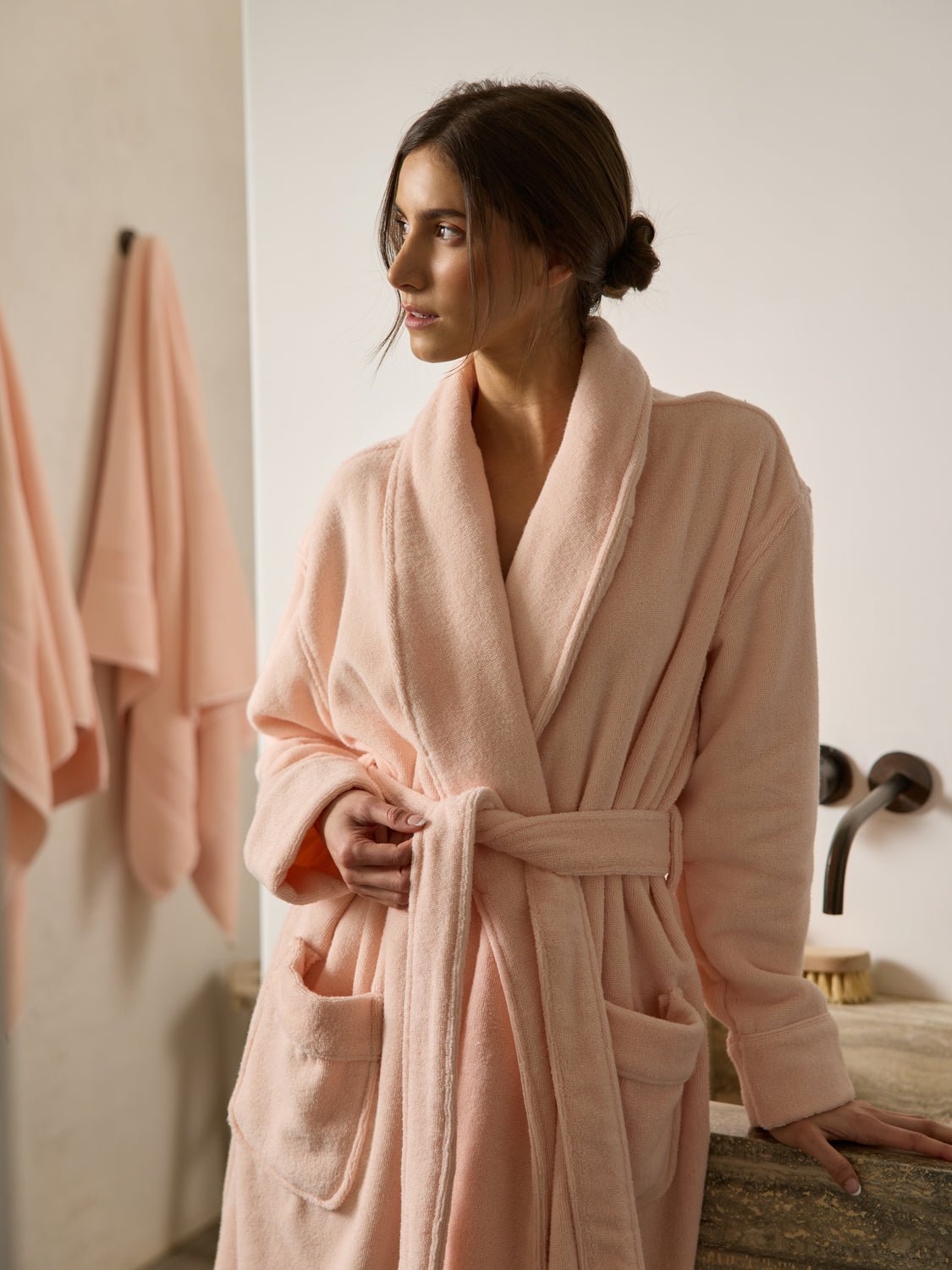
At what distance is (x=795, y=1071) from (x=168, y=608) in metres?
0.80

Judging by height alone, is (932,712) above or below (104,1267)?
above

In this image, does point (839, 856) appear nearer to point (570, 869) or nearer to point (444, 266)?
point (570, 869)

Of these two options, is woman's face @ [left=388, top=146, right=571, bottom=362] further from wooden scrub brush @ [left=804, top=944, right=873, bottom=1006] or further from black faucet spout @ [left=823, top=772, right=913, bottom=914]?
wooden scrub brush @ [left=804, top=944, right=873, bottom=1006]

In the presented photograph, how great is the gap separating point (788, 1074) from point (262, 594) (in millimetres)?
657

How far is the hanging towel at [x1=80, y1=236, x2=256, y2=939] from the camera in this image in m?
1.13

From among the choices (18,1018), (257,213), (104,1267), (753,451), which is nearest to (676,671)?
(753,451)

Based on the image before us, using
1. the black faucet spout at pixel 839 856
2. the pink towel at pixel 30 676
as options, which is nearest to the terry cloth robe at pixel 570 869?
the black faucet spout at pixel 839 856

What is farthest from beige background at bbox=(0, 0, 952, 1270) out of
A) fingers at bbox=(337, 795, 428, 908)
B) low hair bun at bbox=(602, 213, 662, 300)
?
fingers at bbox=(337, 795, 428, 908)

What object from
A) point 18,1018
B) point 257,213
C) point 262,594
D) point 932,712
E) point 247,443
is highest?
point 257,213

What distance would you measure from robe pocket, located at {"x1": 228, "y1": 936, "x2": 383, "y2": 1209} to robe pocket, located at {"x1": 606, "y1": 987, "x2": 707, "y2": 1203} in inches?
6.6

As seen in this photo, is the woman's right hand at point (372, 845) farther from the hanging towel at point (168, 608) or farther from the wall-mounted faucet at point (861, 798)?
the hanging towel at point (168, 608)

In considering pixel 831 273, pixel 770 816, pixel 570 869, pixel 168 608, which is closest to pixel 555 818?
pixel 570 869

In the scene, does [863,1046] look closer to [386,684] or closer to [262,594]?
[386,684]

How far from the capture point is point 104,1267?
44.2 inches
